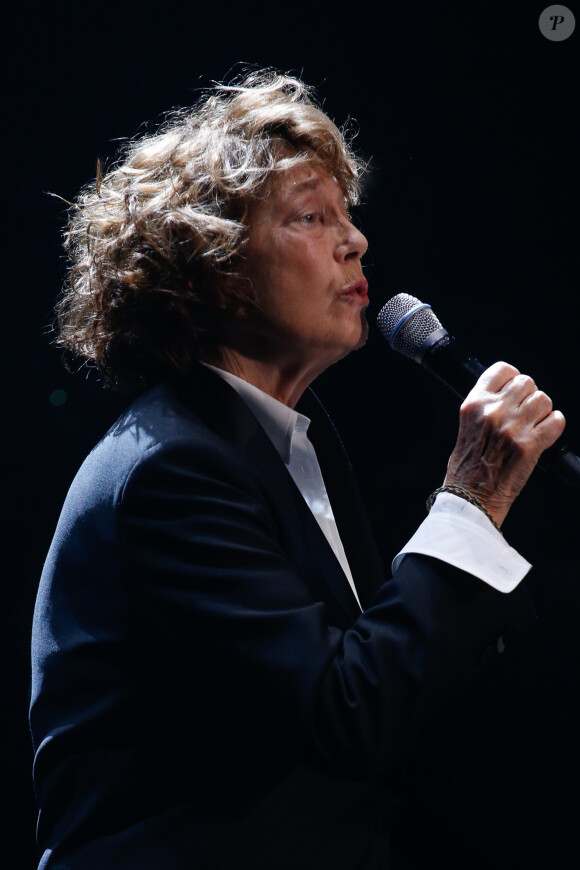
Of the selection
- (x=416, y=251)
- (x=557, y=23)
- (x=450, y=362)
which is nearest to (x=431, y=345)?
(x=450, y=362)

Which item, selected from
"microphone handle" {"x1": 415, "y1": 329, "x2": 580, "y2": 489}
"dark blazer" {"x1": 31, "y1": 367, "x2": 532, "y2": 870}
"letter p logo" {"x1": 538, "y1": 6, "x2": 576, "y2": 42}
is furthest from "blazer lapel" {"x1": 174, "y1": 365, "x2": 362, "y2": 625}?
"letter p logo" {"x1": 538, "y1": 6, "x2": 576, "y2": 42}

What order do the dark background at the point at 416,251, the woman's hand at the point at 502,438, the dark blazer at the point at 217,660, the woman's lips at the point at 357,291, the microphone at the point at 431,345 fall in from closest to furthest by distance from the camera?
the dark blazer at the point at 217,660
the woman's hand at the point at 502,438
the microphone at the point at 431,345
the woman's lips at the point at 357,291
the dark background at the point at 416,251

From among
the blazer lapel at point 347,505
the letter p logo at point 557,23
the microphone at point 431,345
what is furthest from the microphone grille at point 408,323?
the letter p logo at point 557,23

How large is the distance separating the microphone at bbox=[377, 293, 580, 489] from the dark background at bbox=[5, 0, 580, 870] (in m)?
0.63

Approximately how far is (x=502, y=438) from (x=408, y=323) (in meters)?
0.30

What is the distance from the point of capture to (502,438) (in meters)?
1.17

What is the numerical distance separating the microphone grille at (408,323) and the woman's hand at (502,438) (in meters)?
0.20

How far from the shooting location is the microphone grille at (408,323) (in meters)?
1.37

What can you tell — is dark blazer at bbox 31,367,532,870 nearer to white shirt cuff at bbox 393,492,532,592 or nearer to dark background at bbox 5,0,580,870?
white shirt cuff at bbox 393,492,532,592

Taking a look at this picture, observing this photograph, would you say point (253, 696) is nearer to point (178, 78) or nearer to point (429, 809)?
point (429, 809)

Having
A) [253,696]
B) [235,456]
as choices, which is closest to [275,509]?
[235,456]

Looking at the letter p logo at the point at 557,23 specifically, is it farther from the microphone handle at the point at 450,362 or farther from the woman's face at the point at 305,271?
the microphone handle at the point at 450,362

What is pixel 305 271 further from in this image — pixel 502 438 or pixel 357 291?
pixel 502 438

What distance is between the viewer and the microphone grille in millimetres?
1367
